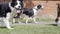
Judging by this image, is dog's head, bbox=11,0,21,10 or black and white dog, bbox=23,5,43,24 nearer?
dog's head, bbox=11,0,21,10

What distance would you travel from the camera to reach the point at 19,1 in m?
9.92

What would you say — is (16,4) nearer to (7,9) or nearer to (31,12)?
(7,9)

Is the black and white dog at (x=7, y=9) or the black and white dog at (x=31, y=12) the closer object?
the black and white dog at (x=7, y=9)

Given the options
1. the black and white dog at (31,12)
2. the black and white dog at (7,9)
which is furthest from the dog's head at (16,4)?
the black and white dog at (31,12)

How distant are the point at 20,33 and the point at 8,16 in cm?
141

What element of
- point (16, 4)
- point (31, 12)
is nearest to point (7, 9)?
point (16, 4)

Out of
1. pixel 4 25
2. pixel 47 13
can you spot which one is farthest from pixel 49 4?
pixel 4 25

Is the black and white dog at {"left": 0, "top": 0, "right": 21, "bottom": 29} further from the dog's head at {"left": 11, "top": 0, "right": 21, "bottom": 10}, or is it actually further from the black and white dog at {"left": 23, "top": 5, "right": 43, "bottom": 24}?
the black and white dog at {"left": 23, "top": 5, "right": 43, "bottom": 24}

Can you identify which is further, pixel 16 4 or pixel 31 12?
pixel 31 12

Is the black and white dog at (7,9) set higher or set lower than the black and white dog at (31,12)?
higher

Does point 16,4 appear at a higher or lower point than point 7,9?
higher

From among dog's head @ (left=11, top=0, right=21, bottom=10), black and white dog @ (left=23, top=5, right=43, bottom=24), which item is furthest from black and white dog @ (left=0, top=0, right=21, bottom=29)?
black and white dog @ (left=23, top=5, right=43, bottom=24)

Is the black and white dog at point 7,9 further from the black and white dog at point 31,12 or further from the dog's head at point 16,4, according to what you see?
the black and white dog at point 31,12

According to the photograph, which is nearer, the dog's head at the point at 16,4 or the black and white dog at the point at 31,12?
the dog's head at the point at 16,4
